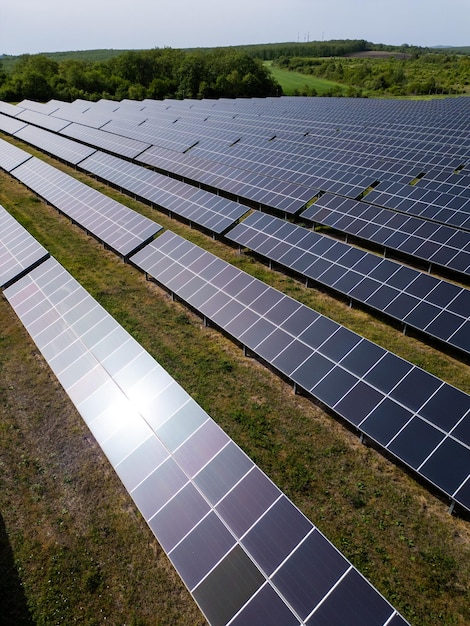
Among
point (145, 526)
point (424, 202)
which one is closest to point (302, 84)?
point (424, 202)

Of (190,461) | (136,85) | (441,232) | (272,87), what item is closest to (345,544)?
(190,461)

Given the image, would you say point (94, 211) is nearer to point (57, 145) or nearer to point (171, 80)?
point (57, 145)

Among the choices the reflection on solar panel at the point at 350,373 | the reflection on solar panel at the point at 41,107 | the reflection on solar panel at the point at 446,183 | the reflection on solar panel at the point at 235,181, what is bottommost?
the reflection on solar panel at the point at 350,373

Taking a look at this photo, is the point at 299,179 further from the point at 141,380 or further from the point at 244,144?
the point at 141,380

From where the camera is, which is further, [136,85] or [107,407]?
[136,85]

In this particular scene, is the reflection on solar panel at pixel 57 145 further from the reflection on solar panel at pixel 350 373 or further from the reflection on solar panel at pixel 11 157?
the reflection on solar panel at pixel 350 373

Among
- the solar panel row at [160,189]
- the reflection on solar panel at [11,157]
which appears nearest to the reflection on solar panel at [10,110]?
the reflection on solar panel at [11,157]

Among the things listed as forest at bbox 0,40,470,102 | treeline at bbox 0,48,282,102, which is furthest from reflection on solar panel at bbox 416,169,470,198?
forest at bbox 0,40,470,102

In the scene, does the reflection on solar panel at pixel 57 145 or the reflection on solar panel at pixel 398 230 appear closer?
the reflection on solar panel at pixel 398 230
